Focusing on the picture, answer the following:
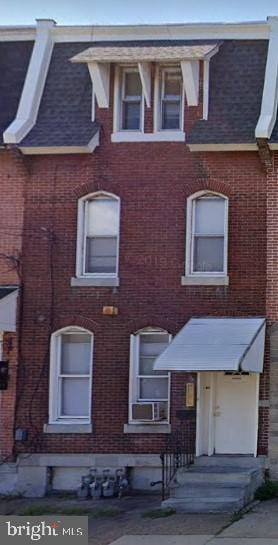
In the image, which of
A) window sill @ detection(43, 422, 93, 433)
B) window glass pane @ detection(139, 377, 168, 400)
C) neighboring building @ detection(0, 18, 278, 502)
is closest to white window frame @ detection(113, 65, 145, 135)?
neighboring building @ detection(0, 18, 278, 502)

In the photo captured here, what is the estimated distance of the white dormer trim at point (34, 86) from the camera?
21672mm

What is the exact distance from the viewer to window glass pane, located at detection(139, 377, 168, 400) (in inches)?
846

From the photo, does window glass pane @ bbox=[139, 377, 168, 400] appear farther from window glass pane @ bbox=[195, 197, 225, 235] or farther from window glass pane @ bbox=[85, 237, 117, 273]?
window glass pane @ bbox=[195, 197, 225, 235]

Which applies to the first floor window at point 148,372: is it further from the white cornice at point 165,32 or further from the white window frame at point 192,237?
the white cornice at point 165,32

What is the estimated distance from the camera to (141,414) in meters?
21.1

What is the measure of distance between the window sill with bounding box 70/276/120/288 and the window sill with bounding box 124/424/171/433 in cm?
288

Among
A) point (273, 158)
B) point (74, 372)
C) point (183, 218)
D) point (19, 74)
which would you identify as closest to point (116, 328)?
point (74, 372)

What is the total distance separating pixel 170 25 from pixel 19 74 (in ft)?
11.4

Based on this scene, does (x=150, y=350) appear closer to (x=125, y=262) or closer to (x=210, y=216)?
(x=125, y=262)

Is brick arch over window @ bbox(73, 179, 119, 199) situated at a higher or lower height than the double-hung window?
higher

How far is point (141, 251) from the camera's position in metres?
21.6

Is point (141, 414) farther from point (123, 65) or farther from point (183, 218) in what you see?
point (123, 65)

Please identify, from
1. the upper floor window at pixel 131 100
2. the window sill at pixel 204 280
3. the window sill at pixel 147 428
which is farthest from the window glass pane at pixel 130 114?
the window sill at pixel 147 428

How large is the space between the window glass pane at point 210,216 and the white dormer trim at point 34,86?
394 cm
